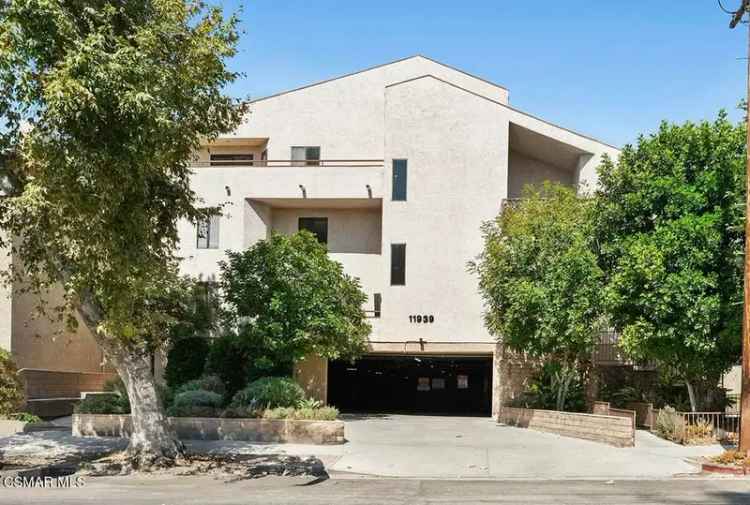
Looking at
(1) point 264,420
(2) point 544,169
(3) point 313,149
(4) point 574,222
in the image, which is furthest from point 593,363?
(3) point 313,149

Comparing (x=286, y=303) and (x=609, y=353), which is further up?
(x=286, y=303)

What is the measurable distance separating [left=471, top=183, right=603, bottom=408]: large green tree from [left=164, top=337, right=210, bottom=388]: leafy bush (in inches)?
391

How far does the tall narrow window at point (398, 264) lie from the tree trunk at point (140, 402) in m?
14.0

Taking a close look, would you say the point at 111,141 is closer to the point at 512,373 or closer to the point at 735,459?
the point at 735,459

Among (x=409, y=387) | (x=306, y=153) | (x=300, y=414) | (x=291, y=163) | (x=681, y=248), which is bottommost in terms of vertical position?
(x=409, y=387)

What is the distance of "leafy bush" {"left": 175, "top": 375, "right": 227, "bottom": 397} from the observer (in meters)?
24.5

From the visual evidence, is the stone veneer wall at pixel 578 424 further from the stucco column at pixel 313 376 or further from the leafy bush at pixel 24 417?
the leafy bush at pixel 24 417

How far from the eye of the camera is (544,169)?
3316cm

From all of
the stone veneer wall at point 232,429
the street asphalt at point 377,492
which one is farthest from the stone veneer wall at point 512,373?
the street asphalt at point 377,492

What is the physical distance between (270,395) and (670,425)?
10.7 m

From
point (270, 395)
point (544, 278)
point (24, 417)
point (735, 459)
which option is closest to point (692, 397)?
point (544, 278)

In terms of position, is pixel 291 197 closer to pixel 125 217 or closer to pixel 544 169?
pixel 544 169

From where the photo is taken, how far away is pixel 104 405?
72.9ft

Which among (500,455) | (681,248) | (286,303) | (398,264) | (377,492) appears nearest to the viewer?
(377,492)
